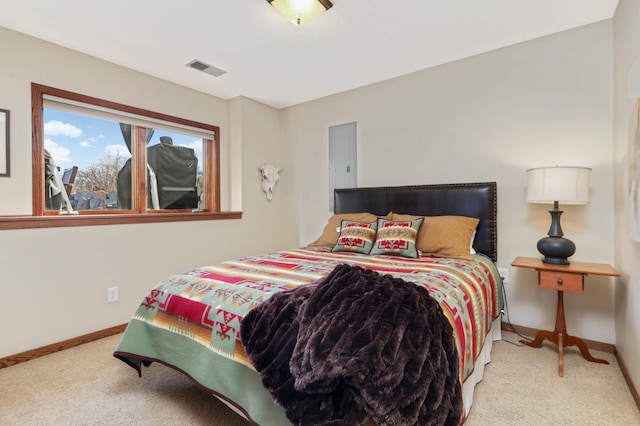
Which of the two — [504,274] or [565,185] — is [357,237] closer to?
[504,274]

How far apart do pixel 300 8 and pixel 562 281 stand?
2507mm

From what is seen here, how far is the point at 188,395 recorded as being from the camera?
1.85 meters

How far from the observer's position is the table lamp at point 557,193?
2137 millimetres

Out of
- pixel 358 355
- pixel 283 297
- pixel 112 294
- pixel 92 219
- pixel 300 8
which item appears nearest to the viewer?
pixel 358 355

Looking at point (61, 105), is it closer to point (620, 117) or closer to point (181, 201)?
point (181, 201)

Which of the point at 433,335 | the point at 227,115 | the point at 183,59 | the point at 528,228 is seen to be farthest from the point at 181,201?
the point at 528,228

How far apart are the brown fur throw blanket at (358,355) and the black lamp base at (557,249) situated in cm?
145

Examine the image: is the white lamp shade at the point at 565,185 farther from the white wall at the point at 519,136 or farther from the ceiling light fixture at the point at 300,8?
the ceiling light fixture at the point at 300,8

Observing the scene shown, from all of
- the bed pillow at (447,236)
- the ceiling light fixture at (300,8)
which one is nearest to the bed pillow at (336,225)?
the bed pillow at (447,236)

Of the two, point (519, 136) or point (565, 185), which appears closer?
point (565, 185)

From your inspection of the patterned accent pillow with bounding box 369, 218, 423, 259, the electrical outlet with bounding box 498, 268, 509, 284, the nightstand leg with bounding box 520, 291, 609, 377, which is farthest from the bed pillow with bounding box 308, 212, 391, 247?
the nightstand leg with bounding box 520, 291, 609, 377

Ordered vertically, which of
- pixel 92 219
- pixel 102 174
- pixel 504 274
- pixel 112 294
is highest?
pixel 102 174

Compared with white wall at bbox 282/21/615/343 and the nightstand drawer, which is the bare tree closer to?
white wall at bbox 282/21/615/343

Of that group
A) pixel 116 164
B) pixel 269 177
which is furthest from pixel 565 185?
pixel 116 164
